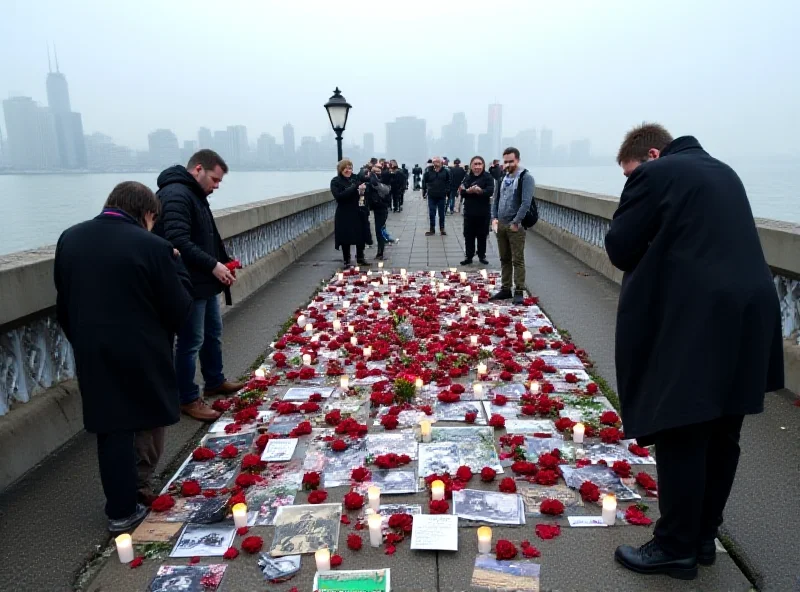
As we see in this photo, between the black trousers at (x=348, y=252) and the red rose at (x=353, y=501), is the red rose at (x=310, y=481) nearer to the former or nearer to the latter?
the red rose at (x=353, y=501)

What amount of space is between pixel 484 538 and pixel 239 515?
133cm

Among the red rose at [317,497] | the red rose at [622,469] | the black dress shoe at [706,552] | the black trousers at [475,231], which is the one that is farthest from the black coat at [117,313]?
the black trousers at [475,231]

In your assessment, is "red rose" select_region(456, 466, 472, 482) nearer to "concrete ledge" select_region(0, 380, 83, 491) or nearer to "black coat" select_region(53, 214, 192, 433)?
"black coat" select_region(53, 214, 192, 433)

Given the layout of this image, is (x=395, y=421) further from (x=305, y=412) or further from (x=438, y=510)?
(x=438, y=510)

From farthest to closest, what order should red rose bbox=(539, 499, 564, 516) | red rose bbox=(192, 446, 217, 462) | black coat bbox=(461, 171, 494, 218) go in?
black coat bbox=(461, 171, 494, 218) → red rose bbox=(192, 446, 217, 462) → red rose bbox=(539, 499, 564, 516)

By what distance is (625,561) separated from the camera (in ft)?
9.97

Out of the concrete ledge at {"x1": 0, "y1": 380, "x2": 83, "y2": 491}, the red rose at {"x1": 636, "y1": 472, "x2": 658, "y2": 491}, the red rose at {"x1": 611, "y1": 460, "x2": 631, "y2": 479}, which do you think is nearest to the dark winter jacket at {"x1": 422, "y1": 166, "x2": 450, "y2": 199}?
the concrete ledge at {"x1": 0, "y1": 380, "x2": 83, "y2": 491}

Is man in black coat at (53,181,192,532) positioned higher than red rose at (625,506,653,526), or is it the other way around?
man in black coat at (53,181,192,532)

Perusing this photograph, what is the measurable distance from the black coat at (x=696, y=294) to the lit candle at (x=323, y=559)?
5.18 ft

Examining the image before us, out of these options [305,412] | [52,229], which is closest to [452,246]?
[305,412]

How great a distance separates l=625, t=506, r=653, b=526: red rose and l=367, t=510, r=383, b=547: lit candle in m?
1.35

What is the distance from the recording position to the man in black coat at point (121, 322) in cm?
321

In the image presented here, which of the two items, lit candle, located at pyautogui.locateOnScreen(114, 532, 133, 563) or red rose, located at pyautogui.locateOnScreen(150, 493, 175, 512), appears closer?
lit candle, located at pyautogui.locateOnScreen(114, 532, 133, 563)

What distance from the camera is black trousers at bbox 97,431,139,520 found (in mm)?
3398
